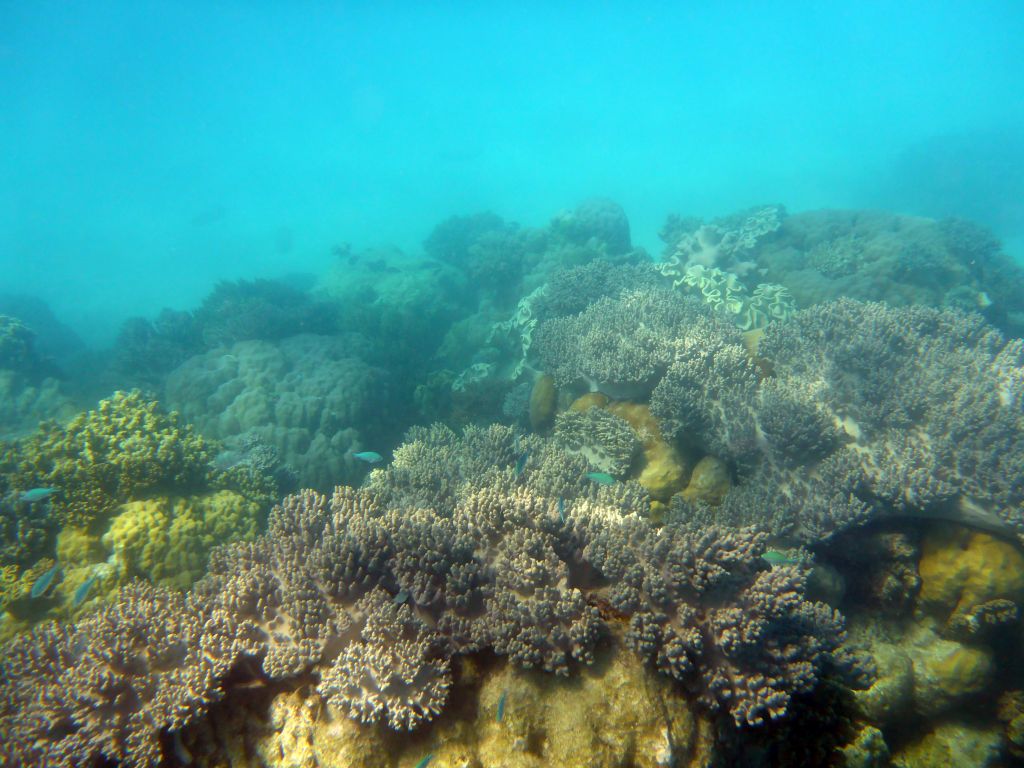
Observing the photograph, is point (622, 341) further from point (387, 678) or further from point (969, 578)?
point (387, 678)

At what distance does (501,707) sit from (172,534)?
4.71m

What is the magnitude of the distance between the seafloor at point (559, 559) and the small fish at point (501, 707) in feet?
0.06

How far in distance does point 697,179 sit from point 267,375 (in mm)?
→ 59318

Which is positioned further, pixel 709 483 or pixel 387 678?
pixel 709 483

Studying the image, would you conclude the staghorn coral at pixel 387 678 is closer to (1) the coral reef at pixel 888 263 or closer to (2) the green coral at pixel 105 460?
(2) the green coral at pixel 105 460

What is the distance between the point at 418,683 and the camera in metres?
3.18

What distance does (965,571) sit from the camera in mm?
5113

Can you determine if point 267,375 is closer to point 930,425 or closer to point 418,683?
point 418,683

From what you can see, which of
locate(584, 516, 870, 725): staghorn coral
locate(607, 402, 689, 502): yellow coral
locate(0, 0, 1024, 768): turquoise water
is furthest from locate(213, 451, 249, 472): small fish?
locate(584, 516, 870, 725): staghorn coral

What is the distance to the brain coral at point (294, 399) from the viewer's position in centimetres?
896

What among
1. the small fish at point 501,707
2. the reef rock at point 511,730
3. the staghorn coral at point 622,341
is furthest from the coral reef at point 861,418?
the small fish at point 501,707

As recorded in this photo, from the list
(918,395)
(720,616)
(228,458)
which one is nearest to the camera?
(720,616)

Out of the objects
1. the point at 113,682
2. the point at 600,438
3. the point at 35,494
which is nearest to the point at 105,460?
the point at 35,494

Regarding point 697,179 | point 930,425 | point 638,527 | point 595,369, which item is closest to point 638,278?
point 595,369
